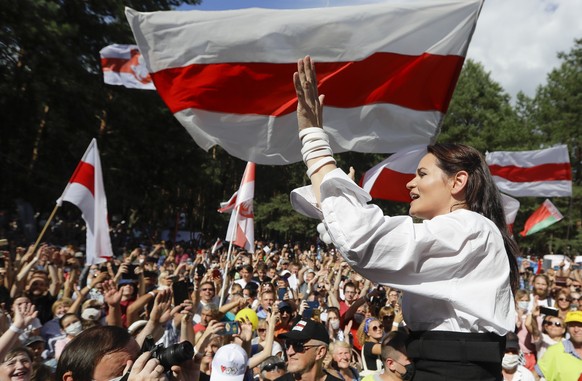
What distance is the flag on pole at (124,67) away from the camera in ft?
45.5

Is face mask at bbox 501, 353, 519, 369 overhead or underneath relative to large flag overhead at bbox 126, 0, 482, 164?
underneath

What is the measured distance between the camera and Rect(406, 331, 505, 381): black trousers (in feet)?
5.92

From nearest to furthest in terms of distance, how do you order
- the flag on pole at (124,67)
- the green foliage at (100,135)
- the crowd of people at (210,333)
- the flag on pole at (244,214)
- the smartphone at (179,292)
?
the crowd of people at (210,333) < the smartphone at (179,292) < the flag on pole at (244,214) < the flag on pole at (124,67) < the green foliage at (100,135)

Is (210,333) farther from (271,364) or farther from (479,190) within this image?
(479,190)

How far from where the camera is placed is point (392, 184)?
22.3 ft

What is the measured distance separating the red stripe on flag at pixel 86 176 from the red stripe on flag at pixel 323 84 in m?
5.60

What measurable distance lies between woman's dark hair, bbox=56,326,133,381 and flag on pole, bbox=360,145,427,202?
4.37 m

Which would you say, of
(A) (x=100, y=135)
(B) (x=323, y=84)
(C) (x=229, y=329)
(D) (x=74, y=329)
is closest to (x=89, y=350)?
(C) (x=229, y=329)

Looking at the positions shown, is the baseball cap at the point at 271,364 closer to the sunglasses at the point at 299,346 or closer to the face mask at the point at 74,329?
the sunglasses at the point at 299,346

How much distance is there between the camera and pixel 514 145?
43.4 metres

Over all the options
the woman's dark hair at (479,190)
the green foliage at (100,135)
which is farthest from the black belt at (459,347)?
the green foliage at (100,135)

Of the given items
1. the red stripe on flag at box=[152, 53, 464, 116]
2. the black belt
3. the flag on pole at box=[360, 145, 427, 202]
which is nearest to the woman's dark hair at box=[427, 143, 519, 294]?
the black belt

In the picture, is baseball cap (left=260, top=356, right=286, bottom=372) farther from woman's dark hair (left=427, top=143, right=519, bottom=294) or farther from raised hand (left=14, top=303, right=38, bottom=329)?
woman's dark hair (left=427, top=143, right=519, bottom=294)

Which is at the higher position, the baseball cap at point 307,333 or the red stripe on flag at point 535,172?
the red stripe on flag at point 535,172
